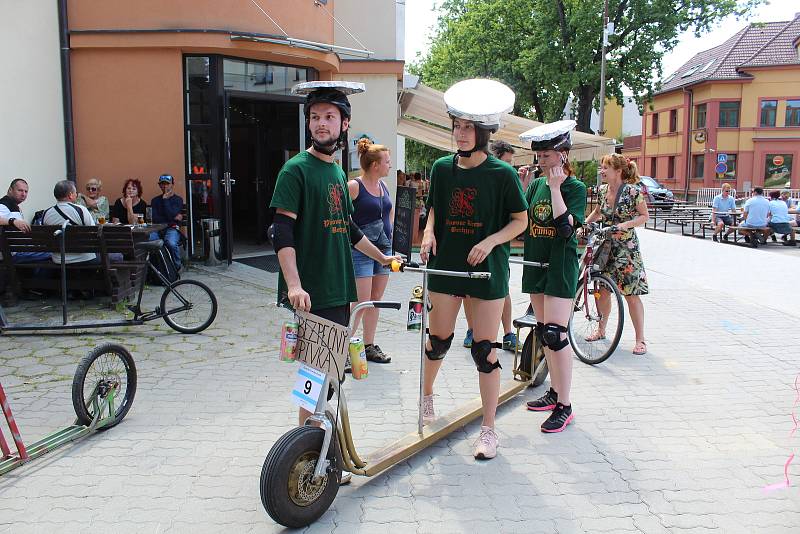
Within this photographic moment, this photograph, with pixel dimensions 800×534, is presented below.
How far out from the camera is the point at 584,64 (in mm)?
30969

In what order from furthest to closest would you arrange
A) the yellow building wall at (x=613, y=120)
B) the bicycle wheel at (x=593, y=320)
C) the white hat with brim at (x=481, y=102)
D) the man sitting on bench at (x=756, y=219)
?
the yellow building wall at (x=613, y=120), the man sitting on bench at (x=756, y=219), the bicycle wheel at (x=593, y=320), the white hat with brim at (x=481, y=102)

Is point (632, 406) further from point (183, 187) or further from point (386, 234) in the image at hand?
point (183, 187)

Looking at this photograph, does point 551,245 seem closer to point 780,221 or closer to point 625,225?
point 625,225

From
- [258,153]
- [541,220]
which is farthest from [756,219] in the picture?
[541,220]

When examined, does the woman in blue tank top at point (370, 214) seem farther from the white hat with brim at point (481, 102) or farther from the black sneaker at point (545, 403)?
the white hat with brim at point (481, 102)

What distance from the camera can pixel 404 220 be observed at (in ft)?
23.3

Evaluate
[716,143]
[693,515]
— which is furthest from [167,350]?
[716,143]

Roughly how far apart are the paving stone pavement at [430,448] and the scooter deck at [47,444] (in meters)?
0.06

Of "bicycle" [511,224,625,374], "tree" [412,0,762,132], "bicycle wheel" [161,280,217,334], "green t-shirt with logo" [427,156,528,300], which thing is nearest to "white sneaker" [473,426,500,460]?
"green t-shirt with logo" [427,156,528,300]

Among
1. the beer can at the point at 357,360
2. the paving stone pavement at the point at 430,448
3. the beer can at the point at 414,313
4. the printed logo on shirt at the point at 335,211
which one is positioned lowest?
the paving stone pavement at the point at 430,448

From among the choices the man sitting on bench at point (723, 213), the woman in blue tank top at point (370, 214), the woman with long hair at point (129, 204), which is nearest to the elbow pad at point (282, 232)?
the woman in blue tank top at point (370, 214)

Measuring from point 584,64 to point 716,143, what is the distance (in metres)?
16.5

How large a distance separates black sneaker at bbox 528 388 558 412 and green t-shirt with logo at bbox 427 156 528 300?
4.10 feet

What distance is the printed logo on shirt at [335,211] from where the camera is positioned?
3.38 meters
